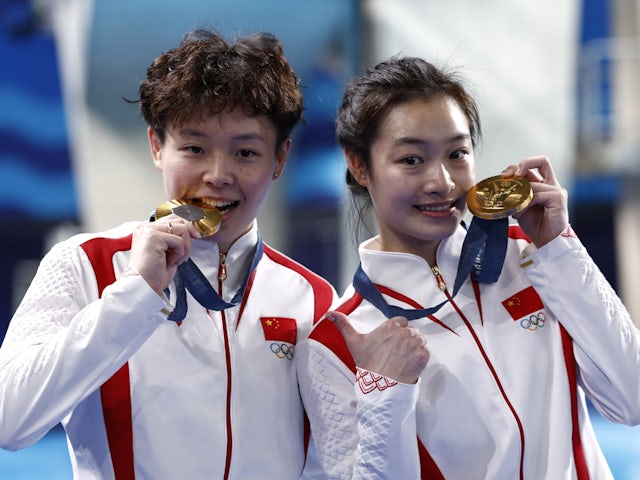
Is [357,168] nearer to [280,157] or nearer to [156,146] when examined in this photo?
[280,157]

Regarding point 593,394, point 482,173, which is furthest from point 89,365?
point 482,173

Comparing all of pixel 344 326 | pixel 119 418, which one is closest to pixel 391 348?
pixel 344 326

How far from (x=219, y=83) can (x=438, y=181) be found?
0.68 meters

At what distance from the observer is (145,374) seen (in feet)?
8.18

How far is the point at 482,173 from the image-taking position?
917 centimetres

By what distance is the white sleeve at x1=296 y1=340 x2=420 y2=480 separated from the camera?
2.37 meters

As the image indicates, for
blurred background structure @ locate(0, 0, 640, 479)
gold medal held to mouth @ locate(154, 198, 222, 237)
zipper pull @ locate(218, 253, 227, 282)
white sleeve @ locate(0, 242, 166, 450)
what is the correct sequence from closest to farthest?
white sleeve @ locate(0, 242, 166, 450)
gold medal held to mouth @ locate(154, 198, 222, 237)
zipper pull @ locate(218, 253, 227, 282)
blurred background structure @ locate(0, 0, 640, 479)

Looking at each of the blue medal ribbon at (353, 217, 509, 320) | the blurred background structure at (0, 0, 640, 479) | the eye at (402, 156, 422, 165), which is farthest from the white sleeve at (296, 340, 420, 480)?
the blurred background structure at (0, 0, 640, 479)

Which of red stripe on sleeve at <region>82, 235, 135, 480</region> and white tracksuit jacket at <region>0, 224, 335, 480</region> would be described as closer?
white tracksuit jacket at <region>0, 224, 335, 480</region>

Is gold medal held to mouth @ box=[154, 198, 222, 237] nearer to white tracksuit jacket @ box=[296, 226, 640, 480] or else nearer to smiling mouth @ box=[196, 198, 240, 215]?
smiling mouth @ box=[196, 198, 240, 215]

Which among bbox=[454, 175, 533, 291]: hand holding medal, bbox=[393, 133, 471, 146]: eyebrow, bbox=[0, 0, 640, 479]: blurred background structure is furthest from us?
bbox=[0, 0, 640, 479]: blurred background structure

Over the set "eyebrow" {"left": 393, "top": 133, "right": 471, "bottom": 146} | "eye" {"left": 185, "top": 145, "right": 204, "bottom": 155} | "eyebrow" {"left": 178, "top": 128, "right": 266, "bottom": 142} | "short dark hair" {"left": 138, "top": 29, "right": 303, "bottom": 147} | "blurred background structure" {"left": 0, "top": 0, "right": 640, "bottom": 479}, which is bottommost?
"blurred background structure" {"left": 0, "top": 0, "right": 640, "bottom": 479}

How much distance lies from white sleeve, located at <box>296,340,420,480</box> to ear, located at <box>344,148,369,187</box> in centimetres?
53

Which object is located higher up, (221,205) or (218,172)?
(218,172)
